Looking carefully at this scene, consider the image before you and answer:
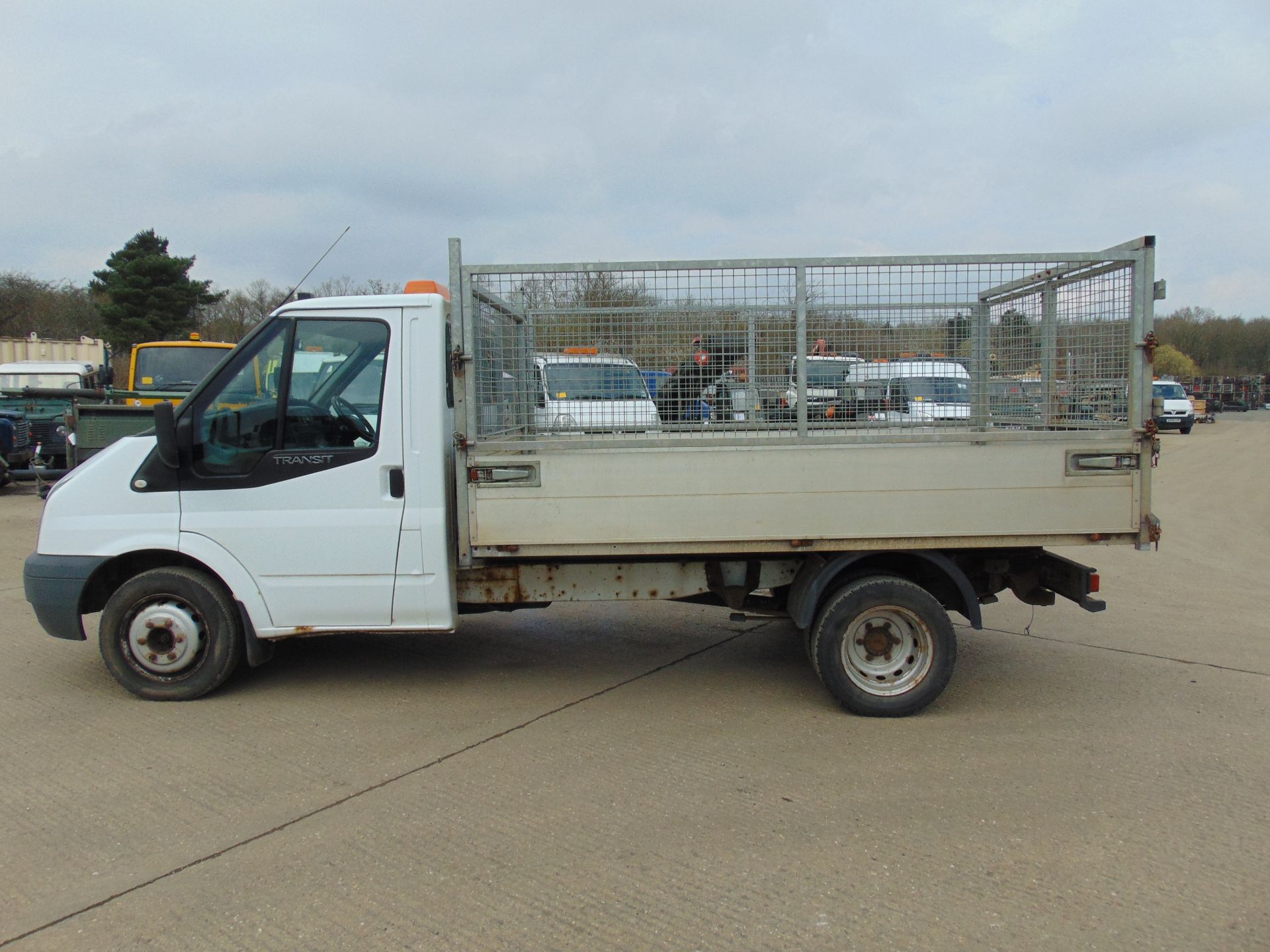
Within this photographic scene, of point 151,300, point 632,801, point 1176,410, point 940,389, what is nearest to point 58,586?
point 632,801

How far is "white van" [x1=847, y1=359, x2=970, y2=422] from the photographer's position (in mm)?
4918

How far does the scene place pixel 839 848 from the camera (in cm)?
346

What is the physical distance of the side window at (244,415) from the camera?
473 centimetres

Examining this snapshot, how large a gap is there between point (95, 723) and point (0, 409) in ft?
46.2

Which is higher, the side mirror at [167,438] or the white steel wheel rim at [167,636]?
the side mirror at [167,438]

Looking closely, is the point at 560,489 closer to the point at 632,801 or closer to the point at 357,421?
the point at 357,421

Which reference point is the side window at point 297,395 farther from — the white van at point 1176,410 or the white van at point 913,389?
the white van at point 1176,410

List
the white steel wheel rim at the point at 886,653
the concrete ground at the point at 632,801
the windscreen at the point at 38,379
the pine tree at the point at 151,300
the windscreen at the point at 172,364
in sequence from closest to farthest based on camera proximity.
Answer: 1. the concrete ground at the point at 632,801
2. the white steel wheel rim at the point at 886,653
3. the windscreen at the point at 172,364
4. the windscreen at the point at 38,379
5. the pine tree at the point at 151,300

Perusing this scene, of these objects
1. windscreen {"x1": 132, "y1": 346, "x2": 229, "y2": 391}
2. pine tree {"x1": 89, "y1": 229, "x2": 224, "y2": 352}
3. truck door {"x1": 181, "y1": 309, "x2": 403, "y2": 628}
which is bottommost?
truck door {"x1": 181, "y1": 309, "x2": 403, "y2": 628}

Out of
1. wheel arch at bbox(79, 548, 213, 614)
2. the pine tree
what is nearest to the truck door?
wheel arch at bbox(79, 548, 213, 614)

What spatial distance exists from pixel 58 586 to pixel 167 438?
106 centimetres

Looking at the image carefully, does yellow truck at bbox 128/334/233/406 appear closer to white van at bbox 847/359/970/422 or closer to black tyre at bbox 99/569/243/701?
black tyre at bbox 99/569/243/701

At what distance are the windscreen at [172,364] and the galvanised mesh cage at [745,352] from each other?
11218 millimetres

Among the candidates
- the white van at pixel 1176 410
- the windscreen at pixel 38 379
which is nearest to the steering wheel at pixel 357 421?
the windscreen at pixel 38 379
